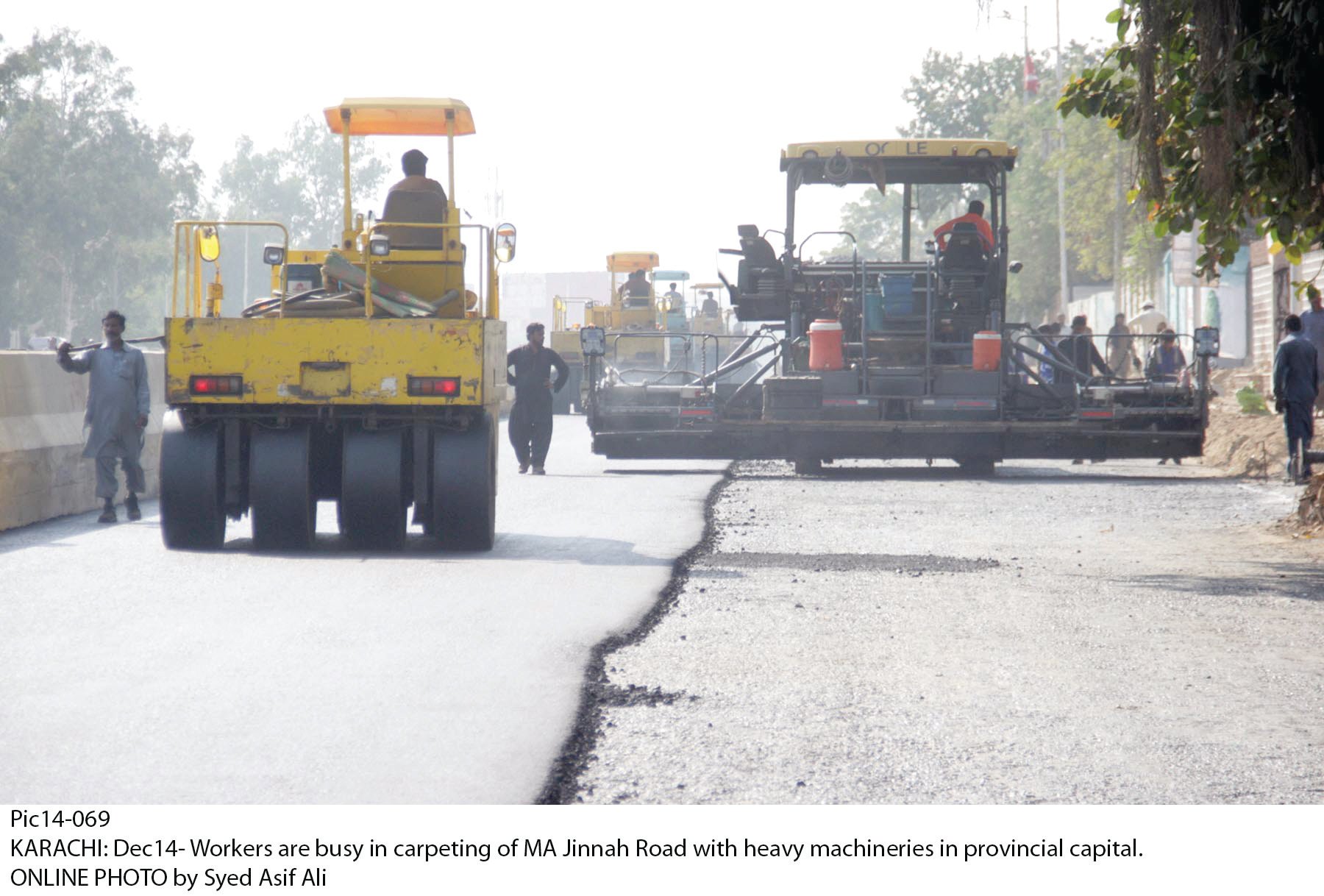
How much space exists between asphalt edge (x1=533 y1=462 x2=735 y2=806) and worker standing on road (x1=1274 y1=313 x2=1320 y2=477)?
7773 mm

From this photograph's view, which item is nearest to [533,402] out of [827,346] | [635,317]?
[827,346]

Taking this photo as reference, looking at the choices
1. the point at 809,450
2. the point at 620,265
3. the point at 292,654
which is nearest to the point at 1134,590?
the point at 292,654

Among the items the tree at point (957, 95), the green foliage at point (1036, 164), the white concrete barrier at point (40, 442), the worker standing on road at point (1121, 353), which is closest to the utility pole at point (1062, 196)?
the green foliage at point (1036, 164)

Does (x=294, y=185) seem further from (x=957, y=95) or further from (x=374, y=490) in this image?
(x=374, y=490)

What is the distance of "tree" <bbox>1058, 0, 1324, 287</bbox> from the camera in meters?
9.73

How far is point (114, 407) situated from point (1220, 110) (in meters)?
8.42

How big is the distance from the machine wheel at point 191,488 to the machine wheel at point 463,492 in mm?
1360

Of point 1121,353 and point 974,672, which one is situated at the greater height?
point 1121,353

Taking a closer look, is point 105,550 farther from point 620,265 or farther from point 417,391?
point 620,265

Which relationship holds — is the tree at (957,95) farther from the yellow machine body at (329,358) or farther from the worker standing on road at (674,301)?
the yellow machine body at (329,358)

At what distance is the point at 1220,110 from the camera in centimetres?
970

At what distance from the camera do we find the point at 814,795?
4867 millimetres

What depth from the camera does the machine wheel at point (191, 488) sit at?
11055 mm

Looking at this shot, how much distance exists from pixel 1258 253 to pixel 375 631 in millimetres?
27732
